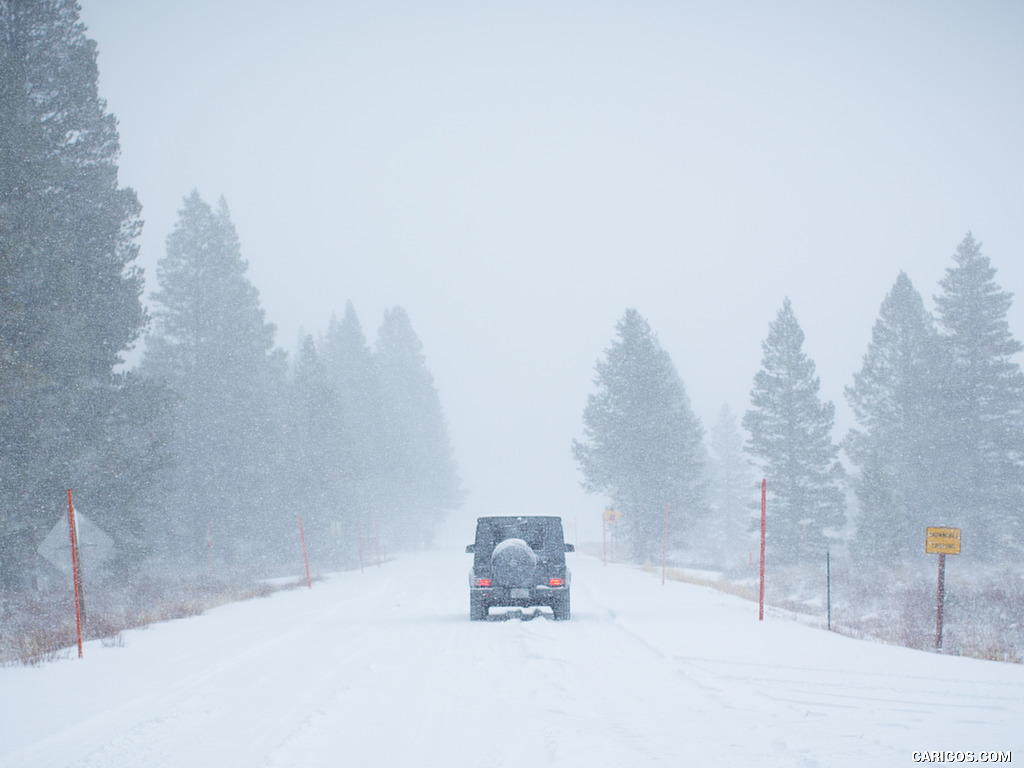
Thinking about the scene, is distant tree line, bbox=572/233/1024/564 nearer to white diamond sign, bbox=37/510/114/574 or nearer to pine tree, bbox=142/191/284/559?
pine tree, bbox=142/191/284/559

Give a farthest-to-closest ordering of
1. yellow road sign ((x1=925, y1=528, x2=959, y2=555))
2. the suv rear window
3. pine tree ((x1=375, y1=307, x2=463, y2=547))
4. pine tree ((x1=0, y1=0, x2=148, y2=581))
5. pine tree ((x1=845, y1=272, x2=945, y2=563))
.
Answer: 1. pine tree ((x1=375, y1=307, x2=463, y2=547))
2. pine tree ((x1=845, y1=272, x2=945, y2=563))
3. pine tree ((x1=0, y1=0, x2=148, y2=581))
4. the suv rear window
5. yellow road sign ((x1=925, y1=528, x2=959, y2=555))

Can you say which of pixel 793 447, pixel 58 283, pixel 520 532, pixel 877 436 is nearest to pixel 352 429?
pixel 793 447

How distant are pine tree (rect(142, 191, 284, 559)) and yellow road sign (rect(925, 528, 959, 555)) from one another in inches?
1109

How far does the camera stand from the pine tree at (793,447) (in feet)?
114

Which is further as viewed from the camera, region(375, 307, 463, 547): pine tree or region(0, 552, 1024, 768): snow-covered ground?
region(375, 307, 463, 547): pine tree

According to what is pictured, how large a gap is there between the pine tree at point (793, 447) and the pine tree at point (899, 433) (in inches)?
76.7

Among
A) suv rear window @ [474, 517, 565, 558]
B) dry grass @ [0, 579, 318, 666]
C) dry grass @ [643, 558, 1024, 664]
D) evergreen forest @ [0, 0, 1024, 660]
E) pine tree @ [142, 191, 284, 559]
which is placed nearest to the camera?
dry grass @ [0, 579, 318, 666]

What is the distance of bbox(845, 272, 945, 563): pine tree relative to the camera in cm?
2875

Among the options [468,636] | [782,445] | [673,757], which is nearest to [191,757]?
[673,757]

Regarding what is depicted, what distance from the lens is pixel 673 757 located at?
17.3ft

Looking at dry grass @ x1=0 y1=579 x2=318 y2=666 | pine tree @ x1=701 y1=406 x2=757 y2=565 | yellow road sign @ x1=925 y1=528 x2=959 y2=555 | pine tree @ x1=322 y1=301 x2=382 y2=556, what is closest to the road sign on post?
yellow road sign @ x1=925 y1=528 x2=959 y2=555

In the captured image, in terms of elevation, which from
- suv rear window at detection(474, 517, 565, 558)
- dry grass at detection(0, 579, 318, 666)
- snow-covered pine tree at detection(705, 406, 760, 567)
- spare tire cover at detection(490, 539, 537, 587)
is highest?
suv rear window at detection(474, 517, 565, 558)

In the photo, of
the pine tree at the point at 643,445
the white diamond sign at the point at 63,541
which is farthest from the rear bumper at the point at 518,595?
the pine tree at the point at 643,445

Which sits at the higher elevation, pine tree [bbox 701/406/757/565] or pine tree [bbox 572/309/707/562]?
pine tree [bbox 572/309/707/562]
